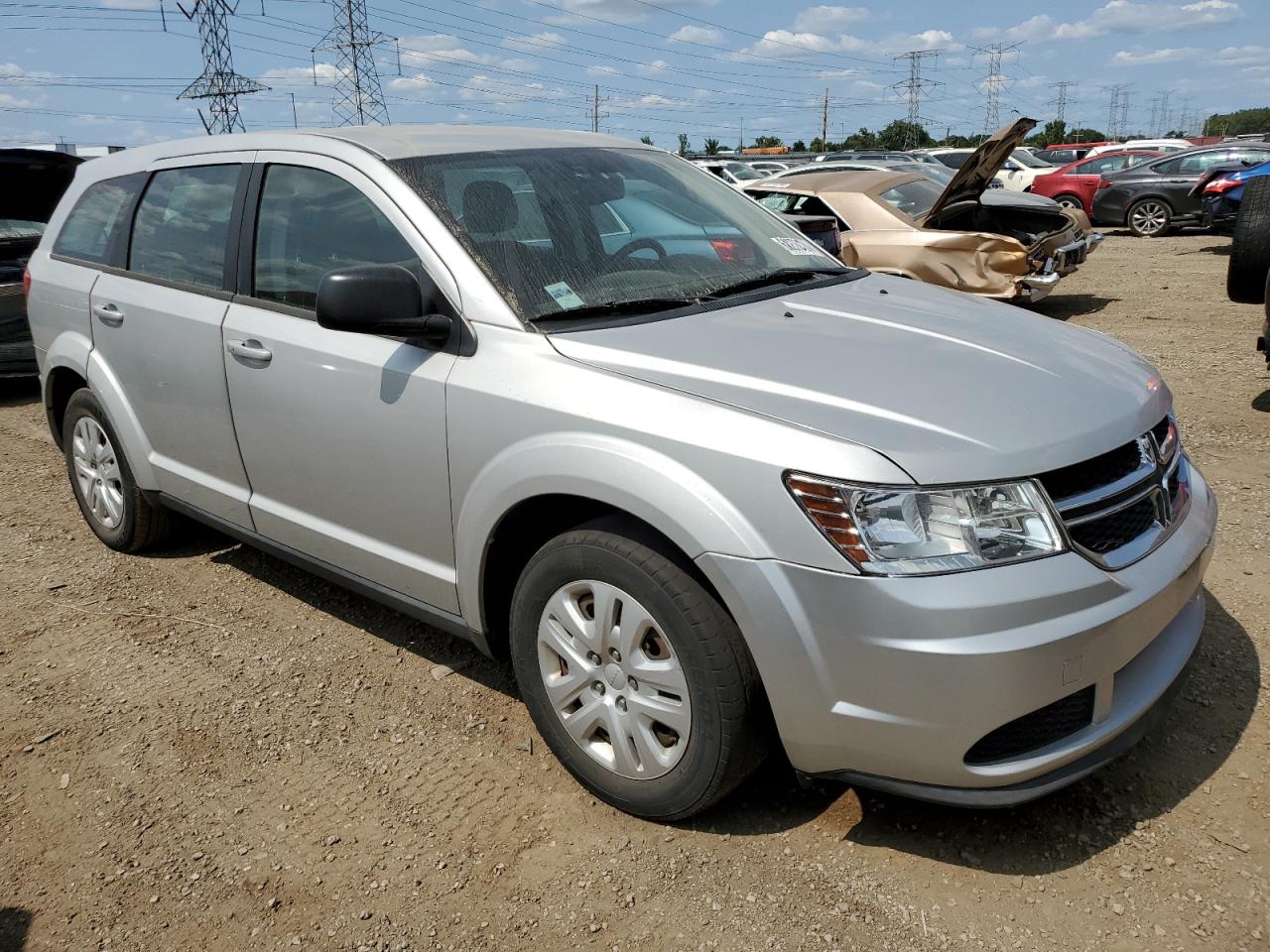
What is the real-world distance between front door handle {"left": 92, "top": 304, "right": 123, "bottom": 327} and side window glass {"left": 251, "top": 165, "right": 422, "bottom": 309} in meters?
0.97

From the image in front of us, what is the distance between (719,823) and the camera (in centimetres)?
271

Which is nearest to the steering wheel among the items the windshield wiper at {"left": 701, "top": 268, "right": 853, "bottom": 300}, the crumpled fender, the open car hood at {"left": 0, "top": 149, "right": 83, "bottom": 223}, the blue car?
the windshield wiper at {"left": 701, "top": 268, "right": 853, "bottom": 300}

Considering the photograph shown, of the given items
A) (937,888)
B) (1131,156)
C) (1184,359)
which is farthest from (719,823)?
(1131,156)

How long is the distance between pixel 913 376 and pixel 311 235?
2024 mm

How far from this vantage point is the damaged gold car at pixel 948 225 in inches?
347

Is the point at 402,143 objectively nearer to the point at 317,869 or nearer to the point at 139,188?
the point at 139,188

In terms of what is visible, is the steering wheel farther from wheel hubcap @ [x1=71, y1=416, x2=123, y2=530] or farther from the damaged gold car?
the damaged gold car

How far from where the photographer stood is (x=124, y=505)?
4520 mm

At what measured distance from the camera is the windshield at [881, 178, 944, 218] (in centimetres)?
977

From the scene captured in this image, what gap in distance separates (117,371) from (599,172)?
2.22 m

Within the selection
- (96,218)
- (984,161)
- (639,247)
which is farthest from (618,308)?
(984,161)

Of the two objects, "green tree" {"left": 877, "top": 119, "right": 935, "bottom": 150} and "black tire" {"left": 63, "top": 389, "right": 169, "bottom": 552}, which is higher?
"green tree" {"left": 877, "top": 119, "right": 935, "bottom": 150}

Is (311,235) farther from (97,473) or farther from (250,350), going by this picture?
(97,473)

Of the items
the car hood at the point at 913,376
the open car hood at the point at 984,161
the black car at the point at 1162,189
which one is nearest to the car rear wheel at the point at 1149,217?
the black car at the point at 1162,189
